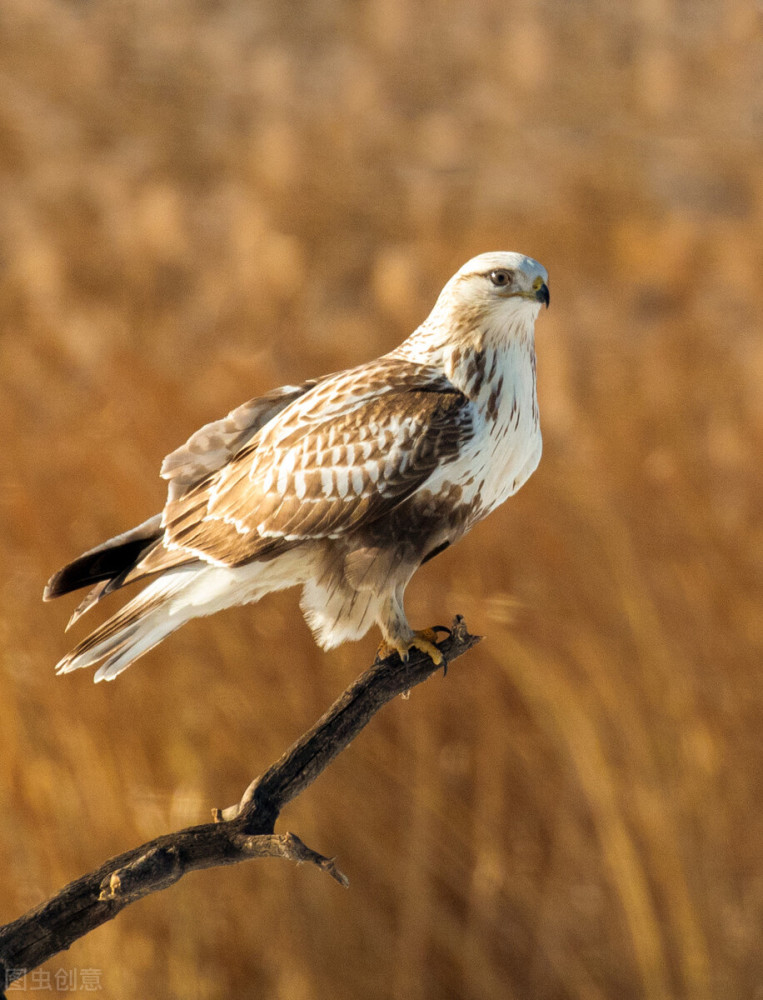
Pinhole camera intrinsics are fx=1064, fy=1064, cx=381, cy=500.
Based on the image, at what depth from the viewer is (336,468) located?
1.82m

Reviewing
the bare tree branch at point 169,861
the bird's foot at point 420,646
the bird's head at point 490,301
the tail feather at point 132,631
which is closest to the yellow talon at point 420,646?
the bird's foot at point 420,646

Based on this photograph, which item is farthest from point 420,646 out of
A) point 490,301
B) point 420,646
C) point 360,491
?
point 490,301

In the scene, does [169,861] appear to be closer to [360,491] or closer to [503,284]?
[360,491]

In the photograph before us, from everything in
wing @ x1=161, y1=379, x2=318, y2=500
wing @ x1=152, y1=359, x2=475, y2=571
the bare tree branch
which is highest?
wing @ x1=161, y1=379, x2=318, y2=500

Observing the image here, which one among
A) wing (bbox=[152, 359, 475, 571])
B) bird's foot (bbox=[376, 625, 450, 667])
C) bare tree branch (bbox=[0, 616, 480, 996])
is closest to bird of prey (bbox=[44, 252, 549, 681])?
wing (bbox=[152, 359, 475, 571])

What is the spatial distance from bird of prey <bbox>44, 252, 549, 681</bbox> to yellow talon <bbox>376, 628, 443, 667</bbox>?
10 centimetres

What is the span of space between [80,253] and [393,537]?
4373 mm

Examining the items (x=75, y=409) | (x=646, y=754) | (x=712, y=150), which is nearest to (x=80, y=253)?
(x=75, y=409)

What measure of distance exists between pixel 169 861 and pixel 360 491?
0.65m

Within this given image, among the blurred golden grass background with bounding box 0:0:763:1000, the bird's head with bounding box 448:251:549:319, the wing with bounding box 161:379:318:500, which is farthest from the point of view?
the blurred golden grass background with bounding box 0:0:763:1000

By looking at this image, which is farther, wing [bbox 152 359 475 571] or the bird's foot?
the bird's foot

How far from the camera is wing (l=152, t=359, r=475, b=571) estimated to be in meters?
1.76

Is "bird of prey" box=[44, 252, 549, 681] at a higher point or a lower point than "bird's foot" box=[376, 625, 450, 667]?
higher

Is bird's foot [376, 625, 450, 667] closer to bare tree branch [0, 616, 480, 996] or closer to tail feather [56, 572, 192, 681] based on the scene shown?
bare tree branch [0, 616, 480, 996]
